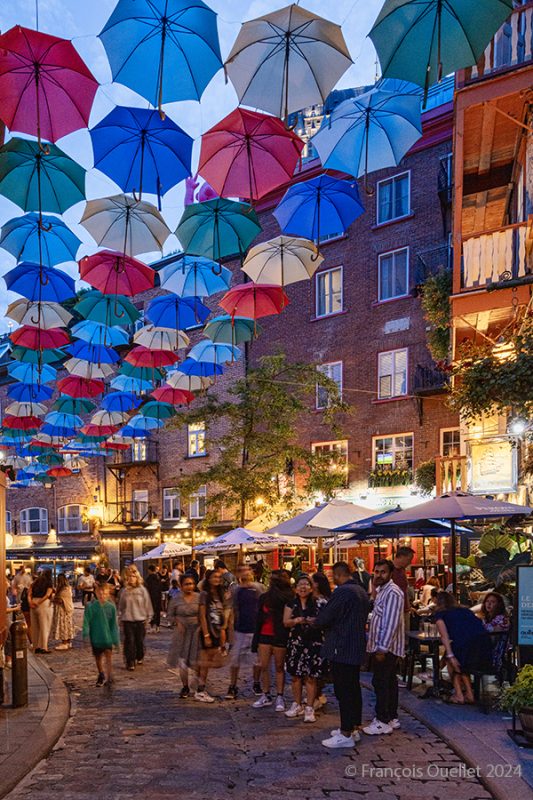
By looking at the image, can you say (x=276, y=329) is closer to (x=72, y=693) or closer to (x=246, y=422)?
(x=246, y=422)

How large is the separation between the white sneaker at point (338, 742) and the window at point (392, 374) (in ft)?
62.5

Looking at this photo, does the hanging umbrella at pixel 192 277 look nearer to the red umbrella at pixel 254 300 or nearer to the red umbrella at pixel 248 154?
the red umbrella at pixel 254 300

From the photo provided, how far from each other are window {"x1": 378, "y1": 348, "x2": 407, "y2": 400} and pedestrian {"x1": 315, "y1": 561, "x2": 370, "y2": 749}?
18.6 m

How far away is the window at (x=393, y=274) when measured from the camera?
2673cm

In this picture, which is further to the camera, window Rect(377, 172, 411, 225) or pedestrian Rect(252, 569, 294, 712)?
window Rect(377, 172, 411, 225)

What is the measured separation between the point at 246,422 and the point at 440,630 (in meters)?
14.9

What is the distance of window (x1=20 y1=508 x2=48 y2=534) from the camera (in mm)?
43594

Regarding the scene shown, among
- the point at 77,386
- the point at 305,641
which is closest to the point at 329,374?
the point at 77,386

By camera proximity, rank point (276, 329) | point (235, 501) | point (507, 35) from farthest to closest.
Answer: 1. point (276, 329)
2. point (235, 501)
3. point (507, 35)

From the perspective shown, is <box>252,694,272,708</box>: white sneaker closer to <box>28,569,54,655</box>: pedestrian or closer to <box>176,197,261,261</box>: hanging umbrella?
<box>176,197,261,261</box>: hanging umbrella

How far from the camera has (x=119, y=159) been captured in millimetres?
10219

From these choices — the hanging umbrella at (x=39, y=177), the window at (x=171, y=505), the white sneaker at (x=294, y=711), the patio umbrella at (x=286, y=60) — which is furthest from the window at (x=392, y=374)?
the patio umbrella at (x=286, y=60)

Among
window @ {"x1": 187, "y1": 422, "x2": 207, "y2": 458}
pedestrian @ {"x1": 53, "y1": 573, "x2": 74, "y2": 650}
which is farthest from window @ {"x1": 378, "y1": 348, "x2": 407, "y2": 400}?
pedestrian @ {"x1": 53, "y1": 573, "x2": 74, "y2": 650}

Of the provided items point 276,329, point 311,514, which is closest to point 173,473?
point 276,329
